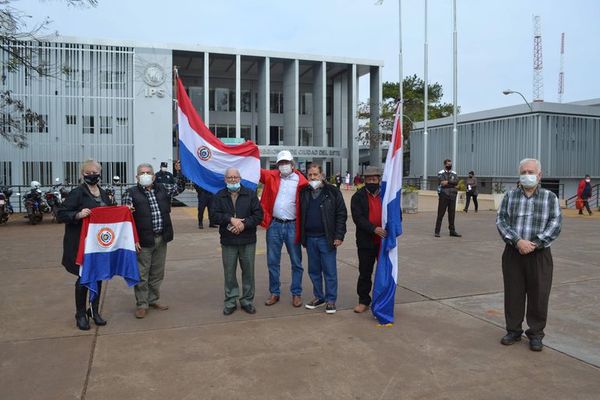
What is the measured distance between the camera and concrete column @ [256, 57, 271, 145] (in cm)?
4525

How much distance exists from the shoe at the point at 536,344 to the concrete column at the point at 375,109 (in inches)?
1631

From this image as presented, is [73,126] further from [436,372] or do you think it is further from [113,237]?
[436,372]

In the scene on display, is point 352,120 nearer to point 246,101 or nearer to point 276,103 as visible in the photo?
point 276,103

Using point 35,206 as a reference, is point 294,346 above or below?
below

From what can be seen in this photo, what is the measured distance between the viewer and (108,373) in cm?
405

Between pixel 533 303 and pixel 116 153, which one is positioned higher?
pixel 116 153

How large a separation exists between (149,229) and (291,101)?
42.8 meters

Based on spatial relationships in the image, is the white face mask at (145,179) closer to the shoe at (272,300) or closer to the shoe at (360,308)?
the shoe at (272,300)

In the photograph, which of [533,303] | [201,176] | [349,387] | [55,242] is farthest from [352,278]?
[55,242]

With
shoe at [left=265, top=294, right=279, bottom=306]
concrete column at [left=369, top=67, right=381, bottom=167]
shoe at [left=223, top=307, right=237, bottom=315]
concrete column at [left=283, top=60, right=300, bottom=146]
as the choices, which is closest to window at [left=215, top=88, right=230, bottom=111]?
concrete column at [left=283, top=60, right=300, bottom=146]

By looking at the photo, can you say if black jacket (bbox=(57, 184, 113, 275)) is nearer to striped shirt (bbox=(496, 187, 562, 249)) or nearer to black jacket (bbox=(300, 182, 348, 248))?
black jacket (bbox=(300, 182, 348, 248))

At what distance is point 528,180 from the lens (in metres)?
4.61

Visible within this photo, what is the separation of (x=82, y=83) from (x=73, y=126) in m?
2.49

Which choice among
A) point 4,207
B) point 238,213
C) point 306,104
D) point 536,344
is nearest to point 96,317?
point 238,213
